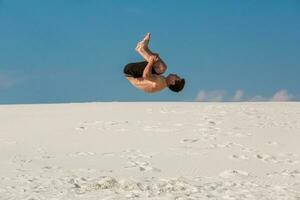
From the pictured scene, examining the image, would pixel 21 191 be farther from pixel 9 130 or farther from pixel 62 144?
pixel 9 130

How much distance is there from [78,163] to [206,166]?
3.06m

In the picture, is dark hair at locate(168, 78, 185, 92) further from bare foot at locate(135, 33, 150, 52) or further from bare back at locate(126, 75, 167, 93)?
bare foot at locate(135, 33, 150, 52)

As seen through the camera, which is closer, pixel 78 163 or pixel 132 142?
pixel 78 163

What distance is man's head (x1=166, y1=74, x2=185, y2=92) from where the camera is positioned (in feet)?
18.5

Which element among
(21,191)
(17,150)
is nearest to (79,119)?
(17,150)

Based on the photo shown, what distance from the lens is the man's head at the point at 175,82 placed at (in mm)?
5645

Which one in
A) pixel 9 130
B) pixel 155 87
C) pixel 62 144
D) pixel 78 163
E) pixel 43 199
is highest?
pixel 9 130

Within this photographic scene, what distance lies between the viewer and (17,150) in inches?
685

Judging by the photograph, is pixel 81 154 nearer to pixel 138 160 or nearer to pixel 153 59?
pixel 138 160

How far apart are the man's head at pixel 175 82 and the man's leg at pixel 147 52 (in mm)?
148

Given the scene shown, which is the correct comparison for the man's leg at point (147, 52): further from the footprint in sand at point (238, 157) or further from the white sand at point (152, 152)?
the footprint in sand at point (238, 157)

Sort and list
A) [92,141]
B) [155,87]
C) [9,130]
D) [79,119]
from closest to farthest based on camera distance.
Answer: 1. [155,87]
2. [92,141]
3. [9,130]
4. [79,119]

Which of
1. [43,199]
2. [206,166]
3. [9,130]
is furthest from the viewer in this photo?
[9,130]

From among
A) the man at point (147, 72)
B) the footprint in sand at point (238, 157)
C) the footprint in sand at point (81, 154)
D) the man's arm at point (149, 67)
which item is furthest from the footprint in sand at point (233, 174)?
the man's arm at point (149, 67)
